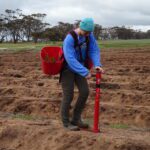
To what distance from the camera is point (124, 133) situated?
721cm

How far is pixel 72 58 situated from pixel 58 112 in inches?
137

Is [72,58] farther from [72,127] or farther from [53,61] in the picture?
[72,127]

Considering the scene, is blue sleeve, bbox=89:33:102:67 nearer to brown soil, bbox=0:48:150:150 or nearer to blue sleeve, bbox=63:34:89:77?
blue sleeve, bbox=63:34:89:77

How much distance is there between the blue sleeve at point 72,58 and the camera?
6840 mm

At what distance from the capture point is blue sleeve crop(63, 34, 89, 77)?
6.84 m

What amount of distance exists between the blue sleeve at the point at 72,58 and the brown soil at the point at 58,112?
3.01ft

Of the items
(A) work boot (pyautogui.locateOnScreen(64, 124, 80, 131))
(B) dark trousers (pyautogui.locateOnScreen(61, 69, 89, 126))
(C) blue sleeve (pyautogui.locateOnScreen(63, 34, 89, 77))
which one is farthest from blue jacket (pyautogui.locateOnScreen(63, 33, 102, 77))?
(A) work boot (pyautogui.locateOnScreen(64, 124, 80, 131))

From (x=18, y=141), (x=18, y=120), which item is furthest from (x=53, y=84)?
(x=18, y=141)

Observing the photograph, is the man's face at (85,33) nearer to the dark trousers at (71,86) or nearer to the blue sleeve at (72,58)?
the blue sleeve at (72,58)

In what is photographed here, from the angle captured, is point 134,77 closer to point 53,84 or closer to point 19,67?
point 53,84

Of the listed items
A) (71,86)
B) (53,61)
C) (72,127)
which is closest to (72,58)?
(53,61)

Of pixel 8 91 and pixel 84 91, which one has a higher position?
pixel 84 91

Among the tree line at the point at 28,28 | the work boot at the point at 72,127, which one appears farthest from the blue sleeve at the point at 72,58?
the tree line at the point at 28,28

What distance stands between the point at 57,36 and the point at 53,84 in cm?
5320
